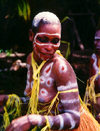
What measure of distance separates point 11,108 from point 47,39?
0.70 m

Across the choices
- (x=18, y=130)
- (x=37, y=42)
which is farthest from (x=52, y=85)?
(x=18, y=130)

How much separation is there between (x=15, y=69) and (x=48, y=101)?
254cm

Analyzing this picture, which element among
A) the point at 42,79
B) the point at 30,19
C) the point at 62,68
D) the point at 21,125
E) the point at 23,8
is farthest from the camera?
the point at 30,19

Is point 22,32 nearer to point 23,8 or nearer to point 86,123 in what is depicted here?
point 23,8

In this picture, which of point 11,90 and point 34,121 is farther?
point 11,90

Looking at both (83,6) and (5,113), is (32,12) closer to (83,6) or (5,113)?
(5,113)

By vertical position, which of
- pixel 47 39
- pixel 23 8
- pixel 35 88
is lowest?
pixel 35 88

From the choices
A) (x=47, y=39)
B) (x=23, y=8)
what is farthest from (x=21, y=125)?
(x=23, y=8)

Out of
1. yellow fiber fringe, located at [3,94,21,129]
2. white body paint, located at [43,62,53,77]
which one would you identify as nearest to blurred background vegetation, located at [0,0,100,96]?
yellow fiber fringe, located at [3,94,21,129]

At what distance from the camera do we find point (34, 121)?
170 cm

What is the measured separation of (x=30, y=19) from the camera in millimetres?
4281

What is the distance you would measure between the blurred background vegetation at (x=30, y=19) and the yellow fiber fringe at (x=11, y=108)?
3.37 feet

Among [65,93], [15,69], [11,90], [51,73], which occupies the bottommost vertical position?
[11,90]

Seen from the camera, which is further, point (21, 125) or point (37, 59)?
point (37, 59)
